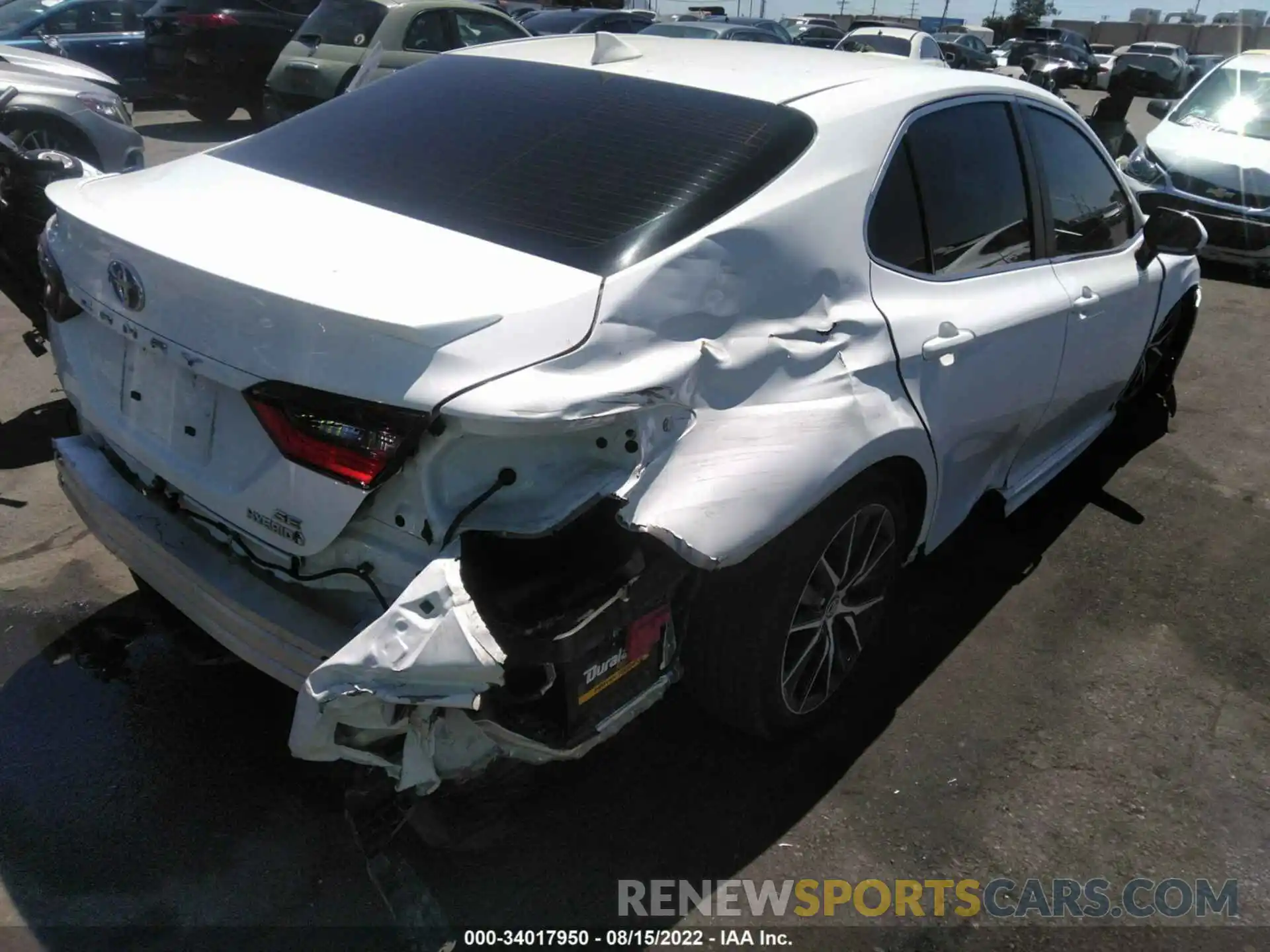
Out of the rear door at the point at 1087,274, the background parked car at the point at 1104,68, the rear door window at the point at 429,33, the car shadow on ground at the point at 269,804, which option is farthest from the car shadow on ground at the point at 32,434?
the background parked car at the point at 1104,68

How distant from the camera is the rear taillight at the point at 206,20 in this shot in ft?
39.6

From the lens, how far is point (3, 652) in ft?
10.2

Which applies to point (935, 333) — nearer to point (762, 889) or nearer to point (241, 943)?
point (762, 889)

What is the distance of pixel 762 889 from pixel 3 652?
2400 mm

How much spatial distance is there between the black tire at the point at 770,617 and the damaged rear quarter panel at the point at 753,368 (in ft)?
0.59

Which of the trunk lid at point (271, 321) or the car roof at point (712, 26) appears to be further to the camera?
the car roof at point (712, 26)

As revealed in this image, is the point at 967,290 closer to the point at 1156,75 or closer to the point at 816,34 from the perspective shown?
the point at 1156,75

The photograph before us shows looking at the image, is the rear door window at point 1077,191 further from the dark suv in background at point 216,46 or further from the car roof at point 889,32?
the car roof at point 889,32

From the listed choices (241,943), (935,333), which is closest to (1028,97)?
(935,333)

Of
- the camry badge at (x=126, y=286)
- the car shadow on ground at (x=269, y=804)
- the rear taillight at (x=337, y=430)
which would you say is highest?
the camry badge at (x=126, y=286)

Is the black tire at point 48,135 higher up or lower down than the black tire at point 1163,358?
higher up

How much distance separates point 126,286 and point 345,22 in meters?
9.56

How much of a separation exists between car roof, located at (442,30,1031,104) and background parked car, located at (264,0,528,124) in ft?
24.3

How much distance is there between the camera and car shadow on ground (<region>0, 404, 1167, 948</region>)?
2367 mm
